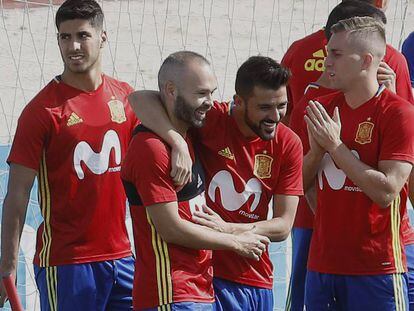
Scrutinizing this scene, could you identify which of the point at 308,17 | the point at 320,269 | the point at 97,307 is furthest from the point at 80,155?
the point at 308,17

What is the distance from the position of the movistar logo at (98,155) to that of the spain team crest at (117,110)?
7cm

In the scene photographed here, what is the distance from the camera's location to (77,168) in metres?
5.59

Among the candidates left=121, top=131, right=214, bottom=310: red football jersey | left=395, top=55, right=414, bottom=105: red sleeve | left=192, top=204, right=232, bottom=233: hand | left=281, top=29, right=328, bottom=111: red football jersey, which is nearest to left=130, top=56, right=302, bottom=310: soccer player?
left=192, top=204, right=232, bottom=233: hand

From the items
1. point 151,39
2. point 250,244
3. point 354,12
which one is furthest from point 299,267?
point 151,39

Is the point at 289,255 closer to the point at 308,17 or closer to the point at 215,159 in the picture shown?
the point at 308,17

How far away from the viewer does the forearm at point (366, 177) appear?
524cm

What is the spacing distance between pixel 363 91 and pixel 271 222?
789 millimetres

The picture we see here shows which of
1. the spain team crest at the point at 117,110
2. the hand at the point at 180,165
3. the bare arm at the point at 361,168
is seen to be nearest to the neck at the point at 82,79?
the spain team crest at the point at 117,110

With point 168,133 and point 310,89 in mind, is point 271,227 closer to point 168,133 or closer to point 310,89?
point 168,133

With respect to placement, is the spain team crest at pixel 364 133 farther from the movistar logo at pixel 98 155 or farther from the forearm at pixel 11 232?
the forearm at pixel 11 232

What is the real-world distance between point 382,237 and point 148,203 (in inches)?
48.5

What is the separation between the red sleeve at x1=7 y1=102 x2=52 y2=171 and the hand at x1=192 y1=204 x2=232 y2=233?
925 millimetres

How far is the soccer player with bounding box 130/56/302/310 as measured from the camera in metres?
5.16

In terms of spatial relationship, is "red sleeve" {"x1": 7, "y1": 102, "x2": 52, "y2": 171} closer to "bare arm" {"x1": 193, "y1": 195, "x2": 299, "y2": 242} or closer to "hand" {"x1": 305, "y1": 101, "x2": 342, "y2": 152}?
"bare arm" {"x1": 193, "y1": 195, "x2": 299, "y2": 242}
